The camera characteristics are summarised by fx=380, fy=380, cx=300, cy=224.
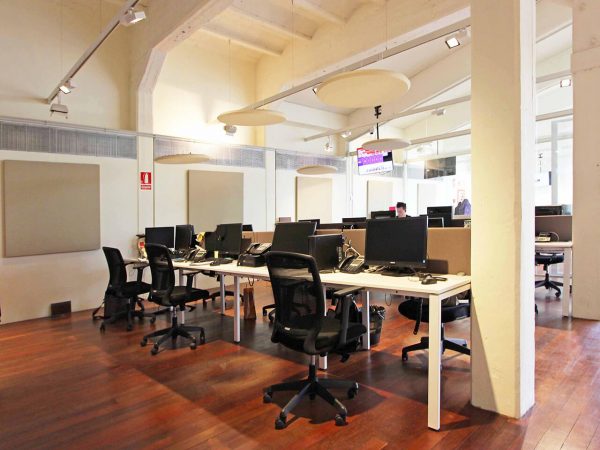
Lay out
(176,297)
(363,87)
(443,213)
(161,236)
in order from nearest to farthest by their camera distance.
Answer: (363,87) < (176,297) < (161,236) < (443,213)

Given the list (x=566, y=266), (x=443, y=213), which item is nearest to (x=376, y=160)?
(x=443, y=213)

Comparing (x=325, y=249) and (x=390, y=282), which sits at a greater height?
(x=325, y=249)

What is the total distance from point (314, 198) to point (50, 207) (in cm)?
567

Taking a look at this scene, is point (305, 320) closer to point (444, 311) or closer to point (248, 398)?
point (248, 398)

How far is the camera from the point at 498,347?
2.57m

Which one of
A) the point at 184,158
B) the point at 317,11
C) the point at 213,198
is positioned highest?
the point at 317,11

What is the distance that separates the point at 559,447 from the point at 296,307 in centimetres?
174

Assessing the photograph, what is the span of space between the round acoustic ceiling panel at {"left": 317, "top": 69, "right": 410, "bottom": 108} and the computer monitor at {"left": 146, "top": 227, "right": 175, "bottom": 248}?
3.71 meters

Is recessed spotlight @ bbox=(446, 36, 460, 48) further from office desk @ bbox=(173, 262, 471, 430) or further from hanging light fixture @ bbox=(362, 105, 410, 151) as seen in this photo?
office desk @ bbox=(173, 262, 471, 430)

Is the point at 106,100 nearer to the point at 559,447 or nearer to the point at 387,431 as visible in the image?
the point at 387,431

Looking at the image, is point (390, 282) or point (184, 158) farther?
point (184, 158)

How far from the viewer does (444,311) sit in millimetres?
3127

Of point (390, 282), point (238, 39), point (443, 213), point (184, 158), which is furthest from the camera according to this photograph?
point (238, 39)

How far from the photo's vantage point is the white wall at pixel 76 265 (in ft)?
17.9
